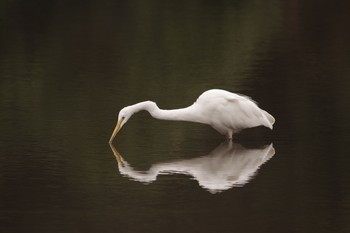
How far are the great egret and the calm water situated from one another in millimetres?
200

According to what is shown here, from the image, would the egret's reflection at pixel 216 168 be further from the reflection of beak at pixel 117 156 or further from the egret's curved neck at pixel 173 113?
the egret's curved neck at pixel 173 113

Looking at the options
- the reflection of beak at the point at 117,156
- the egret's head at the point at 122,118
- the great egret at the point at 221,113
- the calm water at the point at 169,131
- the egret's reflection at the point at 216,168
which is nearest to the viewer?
the calm water at the point at 169,131

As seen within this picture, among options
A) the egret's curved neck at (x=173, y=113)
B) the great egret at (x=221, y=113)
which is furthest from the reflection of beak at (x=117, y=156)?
the egret's curved neck at (x=173, y=113)

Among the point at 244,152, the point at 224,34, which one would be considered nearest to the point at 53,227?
the point at 244,152

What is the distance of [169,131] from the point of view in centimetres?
1195

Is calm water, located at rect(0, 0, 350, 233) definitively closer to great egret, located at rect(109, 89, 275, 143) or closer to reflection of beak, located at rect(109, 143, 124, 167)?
reflection of beak, located at rect(109, 143, 124, 167)

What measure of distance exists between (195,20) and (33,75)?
728cm

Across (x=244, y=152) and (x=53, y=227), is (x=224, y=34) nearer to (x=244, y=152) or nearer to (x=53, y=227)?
(x=244, y=152)

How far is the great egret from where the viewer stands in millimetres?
11367

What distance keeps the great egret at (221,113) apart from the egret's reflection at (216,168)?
0.38 metres

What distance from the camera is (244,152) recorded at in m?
11.0

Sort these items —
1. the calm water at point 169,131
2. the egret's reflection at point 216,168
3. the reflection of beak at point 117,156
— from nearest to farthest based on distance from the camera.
Result: 1. the calm water at point 169,131
2. the egret's reflection at point 216,168
3. the reflection of beak at point 117,156

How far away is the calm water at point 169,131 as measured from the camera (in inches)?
345

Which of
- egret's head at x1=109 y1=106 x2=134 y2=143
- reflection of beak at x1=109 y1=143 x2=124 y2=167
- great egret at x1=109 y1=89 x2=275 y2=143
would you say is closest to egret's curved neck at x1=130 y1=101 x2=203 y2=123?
great egret at x1=109 y1=89 x2=275 y2=143
